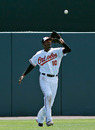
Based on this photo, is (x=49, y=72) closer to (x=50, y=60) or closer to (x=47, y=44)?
(x=50, y=60)

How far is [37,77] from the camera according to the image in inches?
506

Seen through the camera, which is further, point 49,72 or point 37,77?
point 37,77

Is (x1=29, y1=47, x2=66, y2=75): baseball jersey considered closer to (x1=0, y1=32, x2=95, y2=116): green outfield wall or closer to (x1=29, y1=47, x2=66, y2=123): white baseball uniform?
(x1=29, y1=47, x2=66, y2=123): white baseball uniform

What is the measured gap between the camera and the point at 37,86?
507 inches
